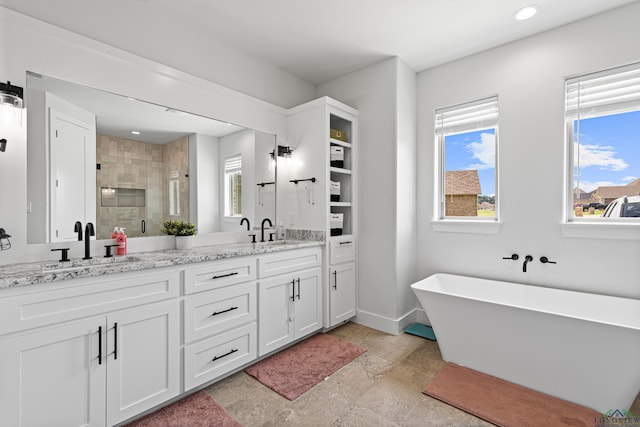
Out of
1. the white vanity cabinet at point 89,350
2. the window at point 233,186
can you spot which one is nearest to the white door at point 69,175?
the white vanity cabinet at point 89,350

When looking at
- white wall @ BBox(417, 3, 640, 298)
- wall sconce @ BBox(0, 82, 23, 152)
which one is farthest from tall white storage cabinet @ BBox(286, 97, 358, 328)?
wall sconce @ BBox(0, 82, 23, 152)

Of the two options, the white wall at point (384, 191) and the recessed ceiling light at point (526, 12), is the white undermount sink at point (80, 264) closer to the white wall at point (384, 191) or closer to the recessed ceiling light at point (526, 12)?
the white wall at point (384, 191)

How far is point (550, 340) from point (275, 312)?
195cm

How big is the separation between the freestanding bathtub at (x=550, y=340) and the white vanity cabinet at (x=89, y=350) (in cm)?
191

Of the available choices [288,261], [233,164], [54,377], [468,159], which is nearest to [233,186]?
[233,164]

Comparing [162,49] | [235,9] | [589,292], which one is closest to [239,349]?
[162,49]

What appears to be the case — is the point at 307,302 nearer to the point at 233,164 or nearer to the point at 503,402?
the point at 233,164

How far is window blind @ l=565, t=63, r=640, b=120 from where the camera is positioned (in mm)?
2346

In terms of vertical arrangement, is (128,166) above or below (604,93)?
below

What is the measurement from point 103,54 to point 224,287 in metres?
1.79

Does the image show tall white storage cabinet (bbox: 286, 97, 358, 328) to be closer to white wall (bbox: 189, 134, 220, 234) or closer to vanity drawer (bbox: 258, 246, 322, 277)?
vanity drawer (bbox: 258, 246, 322, 277)

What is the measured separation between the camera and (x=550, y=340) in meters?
1.95

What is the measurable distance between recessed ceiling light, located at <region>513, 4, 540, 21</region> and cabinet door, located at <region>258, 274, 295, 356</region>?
2.82 metres

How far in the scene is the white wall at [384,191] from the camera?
304 centimetres
